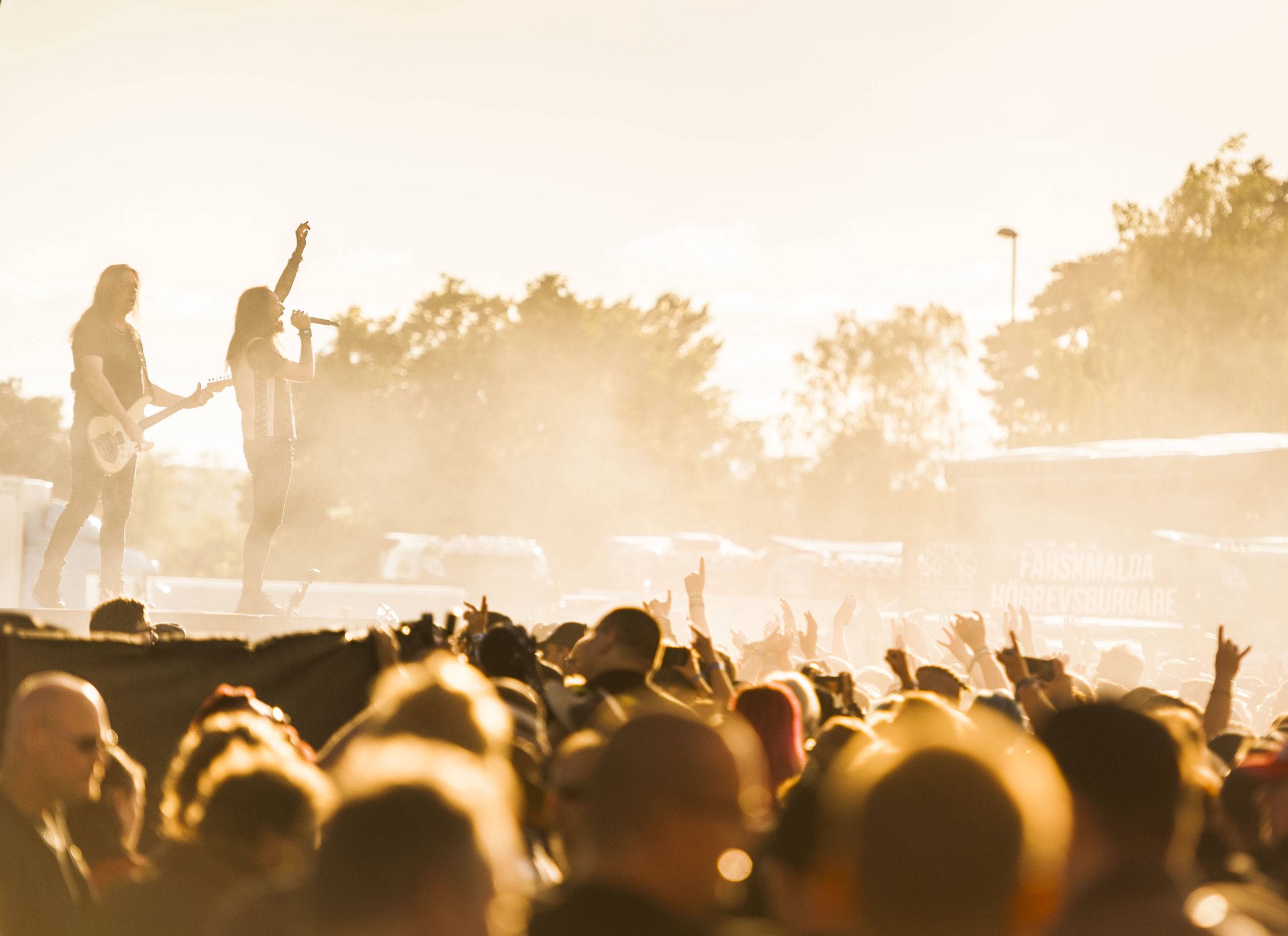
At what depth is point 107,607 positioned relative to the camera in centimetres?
671

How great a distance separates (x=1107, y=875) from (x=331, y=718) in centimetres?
380

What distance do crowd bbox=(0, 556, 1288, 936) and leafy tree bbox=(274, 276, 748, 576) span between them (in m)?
38.4

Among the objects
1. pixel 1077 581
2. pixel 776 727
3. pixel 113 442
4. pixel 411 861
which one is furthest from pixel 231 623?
pixel 1077 581

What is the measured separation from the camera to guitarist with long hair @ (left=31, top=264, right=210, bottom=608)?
9.08 metres

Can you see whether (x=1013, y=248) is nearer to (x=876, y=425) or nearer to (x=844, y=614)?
(x=876, y=425)

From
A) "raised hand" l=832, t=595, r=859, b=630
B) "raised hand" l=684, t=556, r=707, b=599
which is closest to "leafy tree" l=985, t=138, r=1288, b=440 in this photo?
"raised hand" l=832, t=595, r=859, b=630

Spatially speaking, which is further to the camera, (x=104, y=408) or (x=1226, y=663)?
(x=104, y=408)

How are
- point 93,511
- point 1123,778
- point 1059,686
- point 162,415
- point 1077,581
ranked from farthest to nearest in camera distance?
1. point 1077,581
2. point 162,415
3. point 93,511
4. point 1059,686
5. point 1123,778

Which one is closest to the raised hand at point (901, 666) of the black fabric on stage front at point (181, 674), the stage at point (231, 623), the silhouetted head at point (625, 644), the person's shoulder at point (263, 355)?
the silhouetted head at point (625, 644)

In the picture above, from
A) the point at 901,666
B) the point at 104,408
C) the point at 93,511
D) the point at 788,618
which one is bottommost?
the point at 788,618

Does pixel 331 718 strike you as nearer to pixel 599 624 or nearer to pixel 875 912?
pixel 599 624

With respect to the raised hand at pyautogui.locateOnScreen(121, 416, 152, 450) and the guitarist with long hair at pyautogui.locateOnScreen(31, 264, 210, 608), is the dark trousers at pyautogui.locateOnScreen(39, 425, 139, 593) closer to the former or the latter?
the guitarist with long hair at pyautogui.locateOnScreen(31, 264, 210, 608)

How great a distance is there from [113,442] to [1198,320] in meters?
29.0

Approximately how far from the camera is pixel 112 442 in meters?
9.34
